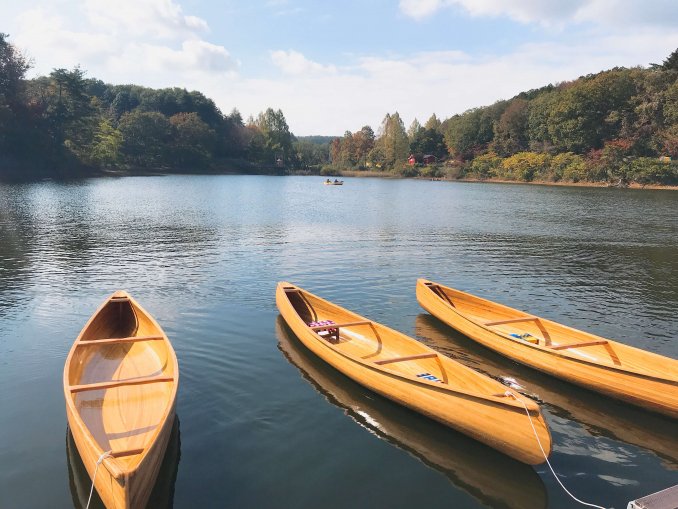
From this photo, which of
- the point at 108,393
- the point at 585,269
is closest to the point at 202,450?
the point at 108,393

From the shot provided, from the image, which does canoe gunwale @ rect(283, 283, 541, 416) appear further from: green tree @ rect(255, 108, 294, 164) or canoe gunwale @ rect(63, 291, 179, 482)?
green tree @ rect(255, 108, 294, 164)

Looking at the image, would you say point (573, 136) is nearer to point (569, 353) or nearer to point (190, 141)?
point (190, 141)

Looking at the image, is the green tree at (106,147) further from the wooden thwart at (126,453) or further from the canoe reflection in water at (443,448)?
the wooden thwart at (126,453)

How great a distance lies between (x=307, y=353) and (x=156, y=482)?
6547 millimetres

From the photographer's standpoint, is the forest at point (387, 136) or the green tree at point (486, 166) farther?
the green tree at point (486, 166)

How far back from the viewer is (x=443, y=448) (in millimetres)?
9891

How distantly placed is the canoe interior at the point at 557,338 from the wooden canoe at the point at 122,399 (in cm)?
926

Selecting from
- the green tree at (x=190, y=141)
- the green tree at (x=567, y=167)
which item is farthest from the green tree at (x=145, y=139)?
the green tree at (x=567, y=167)

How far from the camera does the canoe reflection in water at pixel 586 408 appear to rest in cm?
1038

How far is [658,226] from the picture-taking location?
141ft

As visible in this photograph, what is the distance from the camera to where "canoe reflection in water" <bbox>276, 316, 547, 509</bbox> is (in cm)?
864

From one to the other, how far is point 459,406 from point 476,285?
13930 mm

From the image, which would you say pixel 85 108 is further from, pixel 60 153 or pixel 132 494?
pixel 132 494

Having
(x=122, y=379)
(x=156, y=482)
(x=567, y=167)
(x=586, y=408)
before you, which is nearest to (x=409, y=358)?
(x=586, y=408)
